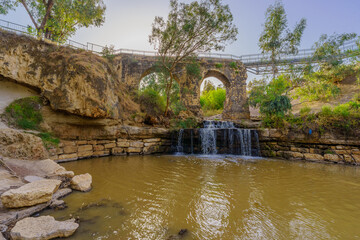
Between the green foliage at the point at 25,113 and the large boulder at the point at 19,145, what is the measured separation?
5.38 feet

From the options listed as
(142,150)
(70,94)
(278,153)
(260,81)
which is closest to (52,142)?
(70,94)

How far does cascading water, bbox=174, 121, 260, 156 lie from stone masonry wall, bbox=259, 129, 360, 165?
0.58 m

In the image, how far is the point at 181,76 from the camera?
15195 mm

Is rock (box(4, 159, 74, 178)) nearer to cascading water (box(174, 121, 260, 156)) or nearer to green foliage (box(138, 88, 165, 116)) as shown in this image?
cascading water (box(174, 121, 260, 156))

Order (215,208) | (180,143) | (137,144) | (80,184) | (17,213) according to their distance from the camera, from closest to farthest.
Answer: (17,213) < (215,208) < (80,184) < (137,144) < (180,143)

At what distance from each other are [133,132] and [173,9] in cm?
721

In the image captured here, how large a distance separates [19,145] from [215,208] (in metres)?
5.53

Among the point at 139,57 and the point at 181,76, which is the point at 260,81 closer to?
the point at 181,76

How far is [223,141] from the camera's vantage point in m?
9.08

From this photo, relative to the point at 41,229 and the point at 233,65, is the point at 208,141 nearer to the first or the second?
the point at 41,229

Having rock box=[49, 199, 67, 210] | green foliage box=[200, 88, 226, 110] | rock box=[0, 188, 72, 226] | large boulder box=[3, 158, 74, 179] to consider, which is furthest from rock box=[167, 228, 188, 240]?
green foliage box=[200, 88, 226, 110]

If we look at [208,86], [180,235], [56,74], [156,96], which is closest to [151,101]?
[156,96]

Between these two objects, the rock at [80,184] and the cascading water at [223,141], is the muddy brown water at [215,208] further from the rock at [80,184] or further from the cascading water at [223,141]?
the cascading water at [223,141]

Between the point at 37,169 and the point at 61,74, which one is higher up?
the point at 61,74
